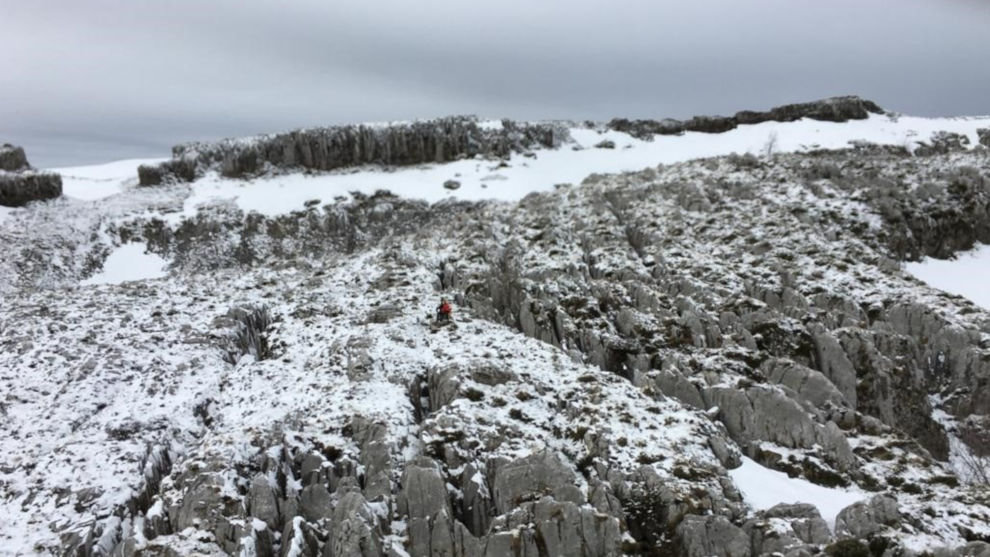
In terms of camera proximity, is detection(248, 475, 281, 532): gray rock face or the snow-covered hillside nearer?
the snow-covered hillside

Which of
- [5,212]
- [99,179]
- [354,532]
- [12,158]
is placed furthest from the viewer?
[99,179]

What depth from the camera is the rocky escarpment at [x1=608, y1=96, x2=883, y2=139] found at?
57.6 m

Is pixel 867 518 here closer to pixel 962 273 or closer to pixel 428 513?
pixel 428 513

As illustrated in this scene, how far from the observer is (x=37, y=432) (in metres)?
Result: 16.8

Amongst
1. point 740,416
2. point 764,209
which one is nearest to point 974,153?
point 764,209

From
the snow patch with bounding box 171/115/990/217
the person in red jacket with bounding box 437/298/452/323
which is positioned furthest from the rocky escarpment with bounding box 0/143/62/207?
the person in red jacket with bounding box 437/298/452/323

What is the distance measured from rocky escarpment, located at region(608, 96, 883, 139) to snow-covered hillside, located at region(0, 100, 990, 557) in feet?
70.8

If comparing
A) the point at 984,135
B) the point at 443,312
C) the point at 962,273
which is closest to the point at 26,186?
the point at 443,312

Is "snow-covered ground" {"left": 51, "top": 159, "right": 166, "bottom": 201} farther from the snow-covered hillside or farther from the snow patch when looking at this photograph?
the snow patch

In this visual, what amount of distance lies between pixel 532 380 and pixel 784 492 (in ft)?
28.4

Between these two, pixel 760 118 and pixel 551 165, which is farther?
pixel 760 118

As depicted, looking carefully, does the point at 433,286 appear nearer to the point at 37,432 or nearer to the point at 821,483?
the point at 37,432

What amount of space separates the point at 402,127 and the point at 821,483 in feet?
161

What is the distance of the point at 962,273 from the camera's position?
95.7ft
